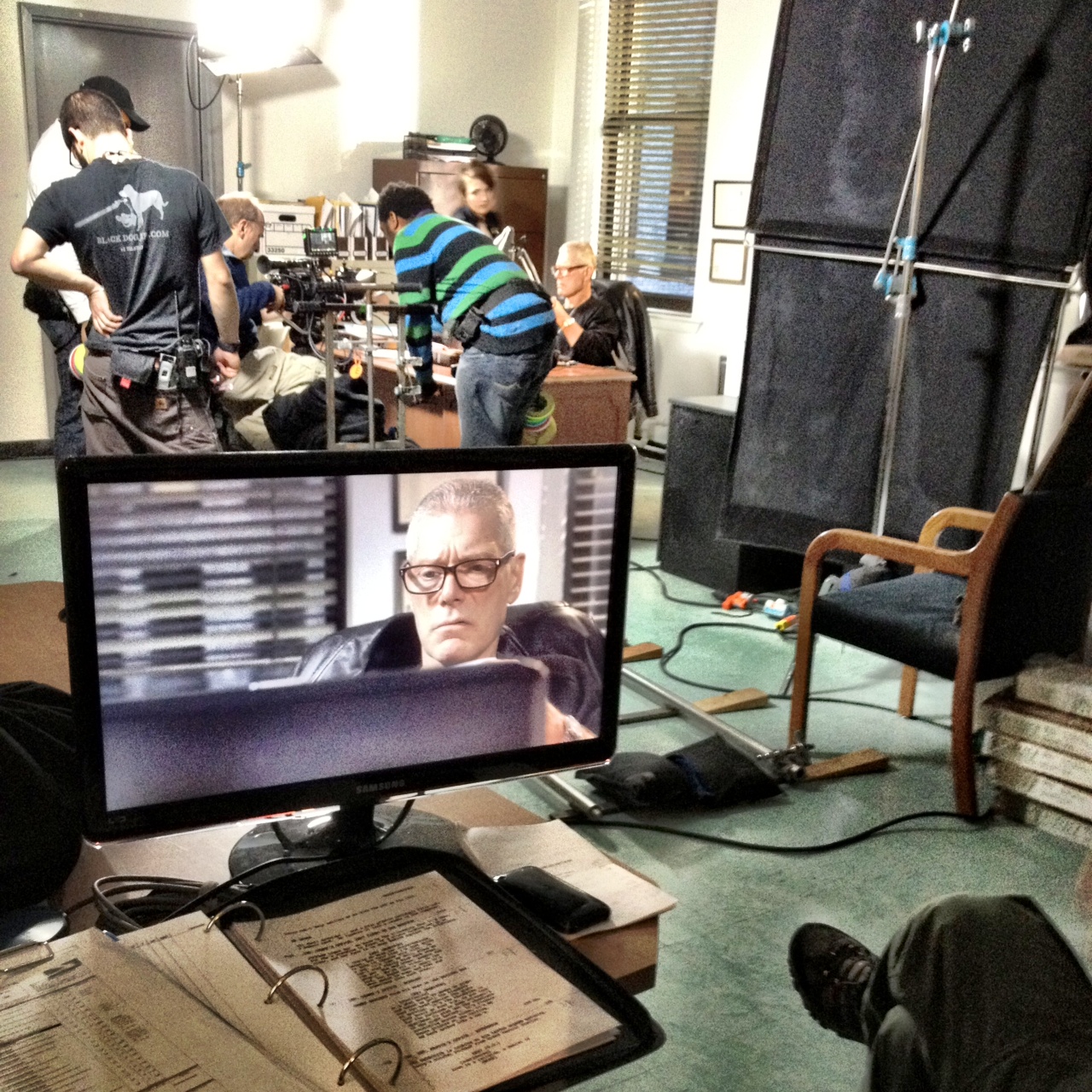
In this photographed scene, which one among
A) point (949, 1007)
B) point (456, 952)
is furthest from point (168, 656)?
point (949, 1007)

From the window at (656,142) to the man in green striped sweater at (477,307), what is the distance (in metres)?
3.04

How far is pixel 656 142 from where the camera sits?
6.50 metres

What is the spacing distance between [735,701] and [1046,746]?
82 centimetres

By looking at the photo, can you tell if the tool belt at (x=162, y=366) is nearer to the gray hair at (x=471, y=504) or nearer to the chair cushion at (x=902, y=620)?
the chair cushion at (x=902, y=620)

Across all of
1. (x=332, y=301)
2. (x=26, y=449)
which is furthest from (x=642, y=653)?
(x=26, y=449)

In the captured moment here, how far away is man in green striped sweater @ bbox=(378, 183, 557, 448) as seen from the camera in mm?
3527

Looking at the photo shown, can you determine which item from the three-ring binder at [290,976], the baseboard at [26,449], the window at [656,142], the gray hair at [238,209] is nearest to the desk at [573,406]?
the gray hair at [238,209]

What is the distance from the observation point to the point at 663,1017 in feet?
6.01

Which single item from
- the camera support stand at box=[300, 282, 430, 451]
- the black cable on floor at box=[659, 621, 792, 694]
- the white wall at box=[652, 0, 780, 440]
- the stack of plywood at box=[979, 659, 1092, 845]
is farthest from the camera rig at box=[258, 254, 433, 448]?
the white wall at box=[652, 0, 780, 440]

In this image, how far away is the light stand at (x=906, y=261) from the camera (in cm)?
257

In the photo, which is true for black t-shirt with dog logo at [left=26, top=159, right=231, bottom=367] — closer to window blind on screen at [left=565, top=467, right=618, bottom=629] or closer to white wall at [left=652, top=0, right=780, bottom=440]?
window blind on screen at [left=565, top=467, right=618, bottom=629]

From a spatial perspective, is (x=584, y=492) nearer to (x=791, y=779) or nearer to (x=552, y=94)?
(x=791, y=779)

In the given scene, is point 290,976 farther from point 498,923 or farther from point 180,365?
point 180,365

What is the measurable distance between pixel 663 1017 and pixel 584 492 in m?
1.06
